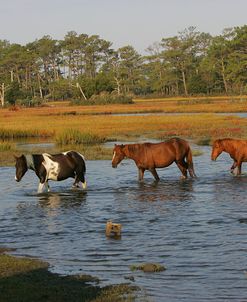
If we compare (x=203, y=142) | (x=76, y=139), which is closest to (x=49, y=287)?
(x=203, y=142)

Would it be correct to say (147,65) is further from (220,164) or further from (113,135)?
(220,164)

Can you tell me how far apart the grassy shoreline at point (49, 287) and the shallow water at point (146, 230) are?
0.34 m

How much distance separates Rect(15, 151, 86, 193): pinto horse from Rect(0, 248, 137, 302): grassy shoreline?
22.3 ft

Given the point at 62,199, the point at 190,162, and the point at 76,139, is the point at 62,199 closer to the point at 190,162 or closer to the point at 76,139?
the point at 190,162

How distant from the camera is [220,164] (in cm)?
2153

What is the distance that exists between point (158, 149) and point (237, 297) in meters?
10.2

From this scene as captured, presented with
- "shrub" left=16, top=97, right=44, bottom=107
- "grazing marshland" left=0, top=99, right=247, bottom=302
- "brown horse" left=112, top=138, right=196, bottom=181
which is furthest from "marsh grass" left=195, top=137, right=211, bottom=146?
"shrub" left=16, top=97, right=44, bottom=107

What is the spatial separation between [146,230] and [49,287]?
4.10m

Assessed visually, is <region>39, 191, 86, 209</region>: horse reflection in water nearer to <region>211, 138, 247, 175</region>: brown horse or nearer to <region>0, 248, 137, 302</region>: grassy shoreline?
<region>211, 138, 247, 175</region>: brown horse

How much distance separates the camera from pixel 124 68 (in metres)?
126

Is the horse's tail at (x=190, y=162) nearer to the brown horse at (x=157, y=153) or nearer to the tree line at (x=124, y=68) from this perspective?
the brown horse at (x=157, y=153)

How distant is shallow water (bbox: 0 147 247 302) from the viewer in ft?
27.5

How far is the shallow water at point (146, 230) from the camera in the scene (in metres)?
8.38

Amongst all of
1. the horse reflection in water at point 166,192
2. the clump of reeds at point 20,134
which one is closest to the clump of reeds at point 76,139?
the clump of reeds at point 20,134
